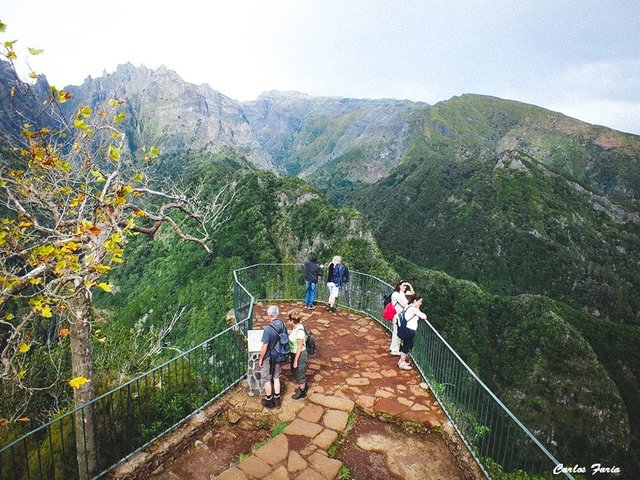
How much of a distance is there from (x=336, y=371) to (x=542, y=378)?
56.4 m

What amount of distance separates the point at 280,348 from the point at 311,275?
193 inches

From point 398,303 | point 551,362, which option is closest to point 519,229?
point 551,362

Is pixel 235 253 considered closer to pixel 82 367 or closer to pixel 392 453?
pixel 82 367

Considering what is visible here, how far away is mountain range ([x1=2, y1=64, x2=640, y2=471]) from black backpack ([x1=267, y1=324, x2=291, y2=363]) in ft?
20.5

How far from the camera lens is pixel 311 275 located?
11219mm

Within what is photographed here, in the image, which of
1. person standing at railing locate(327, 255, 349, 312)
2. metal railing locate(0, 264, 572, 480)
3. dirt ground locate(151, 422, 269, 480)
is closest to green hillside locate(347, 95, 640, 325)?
person standing at railing locate(327, 255, 349, 312)

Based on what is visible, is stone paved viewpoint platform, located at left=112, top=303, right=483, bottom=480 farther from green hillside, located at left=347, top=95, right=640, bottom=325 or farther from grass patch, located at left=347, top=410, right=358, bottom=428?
green hillside, located at left=347, top=95, right=640, bottom=325

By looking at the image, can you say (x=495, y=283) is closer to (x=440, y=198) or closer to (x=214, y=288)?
(x=440, y=198)

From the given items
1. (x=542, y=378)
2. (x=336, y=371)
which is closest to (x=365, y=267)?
(x=542, y=378)

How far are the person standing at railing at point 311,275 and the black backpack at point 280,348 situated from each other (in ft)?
15.1

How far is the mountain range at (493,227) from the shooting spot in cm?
5238

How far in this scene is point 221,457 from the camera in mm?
5559

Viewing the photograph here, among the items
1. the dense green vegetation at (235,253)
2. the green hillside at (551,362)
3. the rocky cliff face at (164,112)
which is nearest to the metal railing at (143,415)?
the dense green vegetation at (235,253)

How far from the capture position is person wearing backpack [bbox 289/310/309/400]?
6.75m
